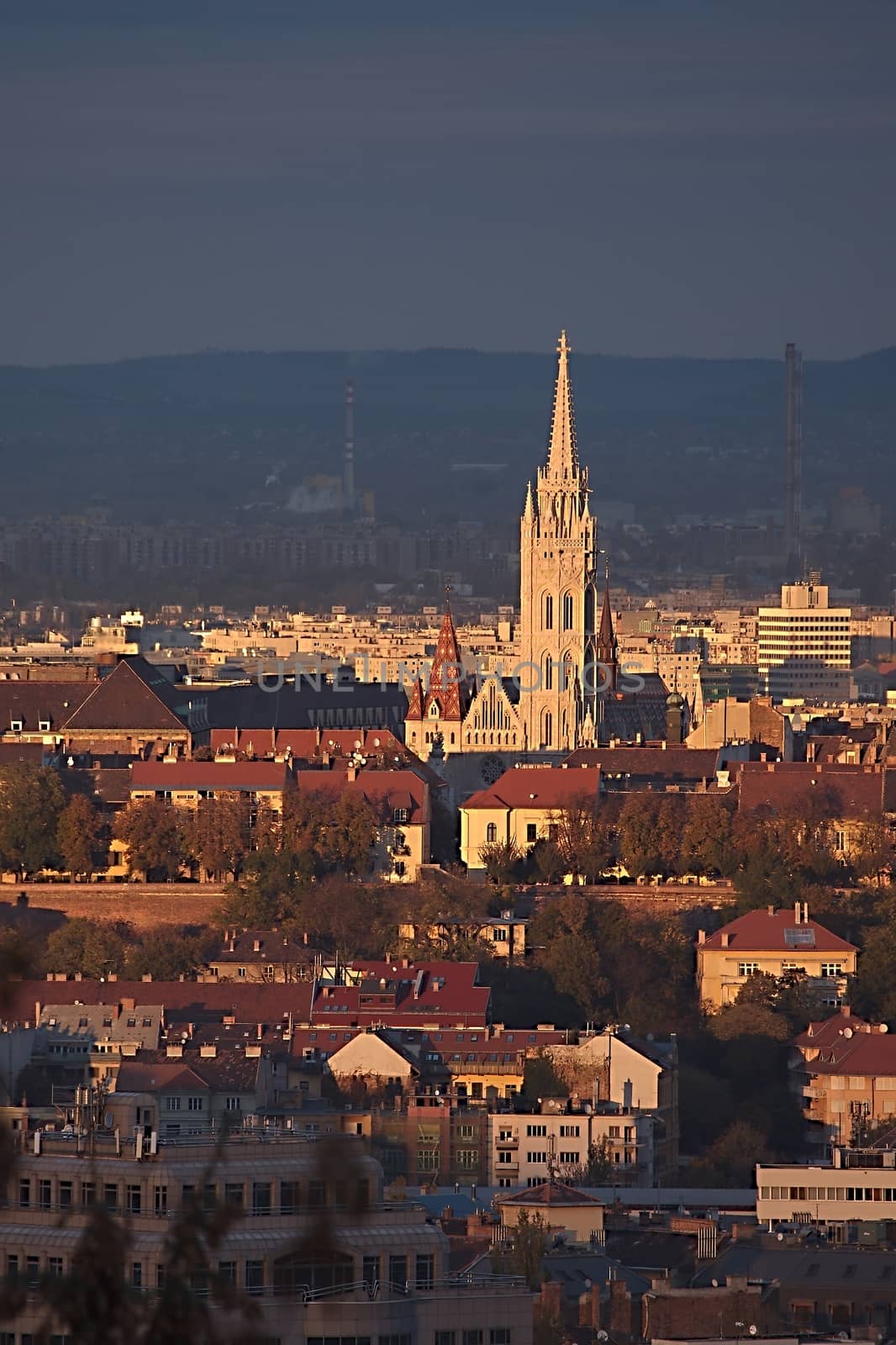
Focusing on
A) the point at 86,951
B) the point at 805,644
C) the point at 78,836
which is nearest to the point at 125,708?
the point at 78,836

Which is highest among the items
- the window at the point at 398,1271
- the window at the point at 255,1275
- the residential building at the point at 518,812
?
the residential building at the point at 518,812

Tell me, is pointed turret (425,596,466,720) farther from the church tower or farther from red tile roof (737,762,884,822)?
red tile roof (737,762,884,822)

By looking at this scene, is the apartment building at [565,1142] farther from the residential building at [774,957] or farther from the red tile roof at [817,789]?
the red tile roof at [817,789]

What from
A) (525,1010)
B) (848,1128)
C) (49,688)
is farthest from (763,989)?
(49,688)

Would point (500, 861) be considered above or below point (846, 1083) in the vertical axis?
above

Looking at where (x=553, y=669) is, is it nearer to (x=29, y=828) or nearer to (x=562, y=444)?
(x=562, y=444)

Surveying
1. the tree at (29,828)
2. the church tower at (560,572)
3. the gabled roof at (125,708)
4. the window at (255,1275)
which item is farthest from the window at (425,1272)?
the church tower at (560,572)
